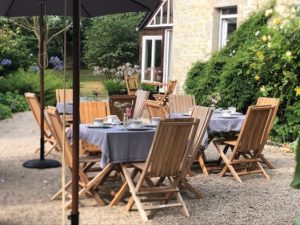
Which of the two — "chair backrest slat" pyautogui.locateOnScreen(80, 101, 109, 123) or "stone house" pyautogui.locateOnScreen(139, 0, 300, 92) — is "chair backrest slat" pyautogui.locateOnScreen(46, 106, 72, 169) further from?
"stone house" pyautogui.locateOnScreen(139, 0, 300, 92)

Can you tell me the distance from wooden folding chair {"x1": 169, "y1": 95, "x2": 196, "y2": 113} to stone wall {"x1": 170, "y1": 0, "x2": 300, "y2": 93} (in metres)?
4.95

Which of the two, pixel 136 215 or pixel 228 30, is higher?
pixel 228 30

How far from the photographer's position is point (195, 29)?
591 inches

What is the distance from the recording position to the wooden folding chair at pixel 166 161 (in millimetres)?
4684

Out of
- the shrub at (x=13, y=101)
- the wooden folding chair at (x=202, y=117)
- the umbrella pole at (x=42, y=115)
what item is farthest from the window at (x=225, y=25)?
the wooden folding chair at (x=202, y=117)

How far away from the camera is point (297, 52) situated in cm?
959

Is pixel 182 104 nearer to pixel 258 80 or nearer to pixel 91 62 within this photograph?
pixel 258 80

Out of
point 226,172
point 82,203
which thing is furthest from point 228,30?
point 82,203

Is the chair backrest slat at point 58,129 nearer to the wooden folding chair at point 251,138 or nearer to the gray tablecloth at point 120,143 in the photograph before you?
the gray tablecloth at point 120,143

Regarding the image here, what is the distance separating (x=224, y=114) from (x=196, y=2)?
815cm

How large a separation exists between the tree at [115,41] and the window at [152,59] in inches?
393

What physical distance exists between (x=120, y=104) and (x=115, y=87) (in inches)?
380

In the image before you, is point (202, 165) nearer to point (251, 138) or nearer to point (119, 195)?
point (251, 138)

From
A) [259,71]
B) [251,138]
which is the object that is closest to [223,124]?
[251,138]
